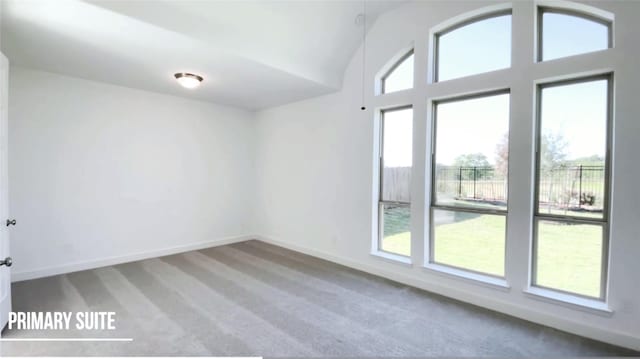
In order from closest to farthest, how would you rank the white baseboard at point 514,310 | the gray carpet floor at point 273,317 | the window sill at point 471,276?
the gray carpet floor at point 273,317
the white baseboard at point 514,310
the window sill at point 471,276

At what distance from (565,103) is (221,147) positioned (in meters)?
5.04

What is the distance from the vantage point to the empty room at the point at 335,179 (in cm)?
255

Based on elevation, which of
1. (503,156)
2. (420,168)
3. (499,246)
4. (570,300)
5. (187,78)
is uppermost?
(187,78)

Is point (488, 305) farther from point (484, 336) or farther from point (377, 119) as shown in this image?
point (377, 119)

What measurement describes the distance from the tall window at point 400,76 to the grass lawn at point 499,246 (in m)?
1.62

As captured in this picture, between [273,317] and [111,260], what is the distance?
3.02m

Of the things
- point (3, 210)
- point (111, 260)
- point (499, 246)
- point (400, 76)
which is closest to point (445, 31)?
point (400, 76)

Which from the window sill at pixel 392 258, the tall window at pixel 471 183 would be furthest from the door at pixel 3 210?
the tall window at pixel 471 183

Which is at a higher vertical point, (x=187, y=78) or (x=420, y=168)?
(x=187, y=78)

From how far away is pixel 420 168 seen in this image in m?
3.70

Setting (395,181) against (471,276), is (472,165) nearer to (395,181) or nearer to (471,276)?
(395,181)

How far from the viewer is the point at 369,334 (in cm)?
265

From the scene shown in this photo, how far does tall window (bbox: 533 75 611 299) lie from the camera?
2.71 meters

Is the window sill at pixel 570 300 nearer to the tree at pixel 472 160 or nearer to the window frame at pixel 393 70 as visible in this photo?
the tree at pixel 472 160
